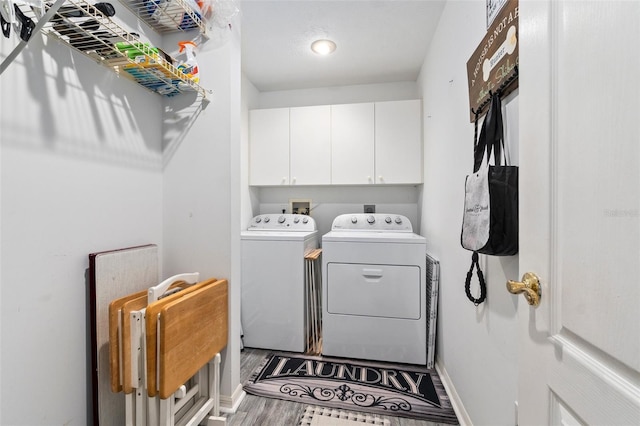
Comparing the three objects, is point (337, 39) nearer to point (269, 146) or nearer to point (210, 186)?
point (269, 146)

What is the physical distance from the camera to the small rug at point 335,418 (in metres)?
1.48

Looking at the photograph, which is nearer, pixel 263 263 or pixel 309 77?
pixel 263 263

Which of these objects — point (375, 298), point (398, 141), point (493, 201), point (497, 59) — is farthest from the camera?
point (398, 141)

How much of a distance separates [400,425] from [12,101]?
220 cm

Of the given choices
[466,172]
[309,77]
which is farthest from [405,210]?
[309,77]

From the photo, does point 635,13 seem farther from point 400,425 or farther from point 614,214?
point 400,425

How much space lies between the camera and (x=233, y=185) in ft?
5.11

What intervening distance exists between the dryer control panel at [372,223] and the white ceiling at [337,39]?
1.42 meters

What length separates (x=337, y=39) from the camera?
2156 millimetres

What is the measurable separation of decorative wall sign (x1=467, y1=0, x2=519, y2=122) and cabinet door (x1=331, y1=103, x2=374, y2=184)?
138 cm

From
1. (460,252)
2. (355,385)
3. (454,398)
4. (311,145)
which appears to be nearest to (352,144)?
(311,145)

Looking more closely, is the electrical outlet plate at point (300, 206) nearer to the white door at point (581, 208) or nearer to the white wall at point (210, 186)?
the white wall at point (210, 186)

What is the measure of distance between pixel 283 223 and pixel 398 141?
1382 millimetres

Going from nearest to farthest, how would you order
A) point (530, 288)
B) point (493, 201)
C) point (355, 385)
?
point (530, 288)
point (493, 201)
point (355, 385)
